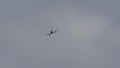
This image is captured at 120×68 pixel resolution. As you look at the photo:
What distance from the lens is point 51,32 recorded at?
482 ft

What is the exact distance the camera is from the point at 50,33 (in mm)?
A: 145000

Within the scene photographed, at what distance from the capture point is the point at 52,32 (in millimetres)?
146875

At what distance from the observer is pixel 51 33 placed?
14538cm

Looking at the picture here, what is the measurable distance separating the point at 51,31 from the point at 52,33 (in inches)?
152

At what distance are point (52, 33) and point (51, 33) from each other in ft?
3.73

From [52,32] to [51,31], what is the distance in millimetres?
1981

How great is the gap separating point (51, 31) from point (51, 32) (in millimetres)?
1594

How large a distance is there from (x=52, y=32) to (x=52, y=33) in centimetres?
208

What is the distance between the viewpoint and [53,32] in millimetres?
146750

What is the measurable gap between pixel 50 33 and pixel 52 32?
3.01 metres

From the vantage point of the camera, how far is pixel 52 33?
145125 millimetres

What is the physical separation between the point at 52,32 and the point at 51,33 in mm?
2123

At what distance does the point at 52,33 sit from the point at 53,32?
2.21 m
